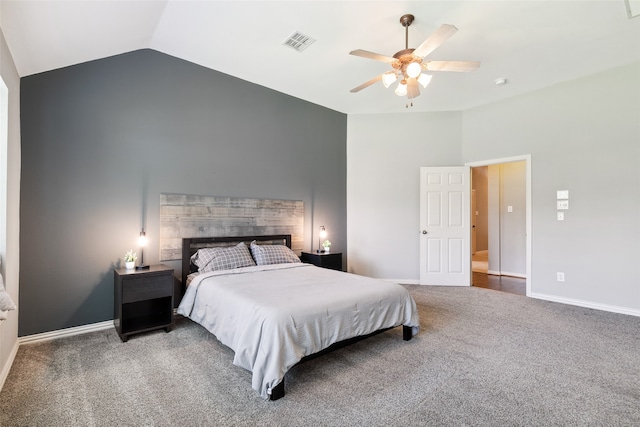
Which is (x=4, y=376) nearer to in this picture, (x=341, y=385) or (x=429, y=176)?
(x=341, y=385)

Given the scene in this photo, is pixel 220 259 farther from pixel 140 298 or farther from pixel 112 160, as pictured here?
pixel 112 160

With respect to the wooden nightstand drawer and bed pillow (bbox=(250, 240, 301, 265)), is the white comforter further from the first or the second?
bed pillow (bbox=(250, 240, 301, 265))

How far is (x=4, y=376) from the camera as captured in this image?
2.15 meters

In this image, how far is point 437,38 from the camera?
232cm

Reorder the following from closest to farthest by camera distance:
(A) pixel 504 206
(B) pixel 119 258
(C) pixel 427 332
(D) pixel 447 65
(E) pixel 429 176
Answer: (D) pixel 447 65
(C) pixel 427 332
(B) pixel 119 258
(E) pixel 429 176
(A) pixel 504 206

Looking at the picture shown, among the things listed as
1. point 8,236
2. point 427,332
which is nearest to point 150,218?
point 8,236

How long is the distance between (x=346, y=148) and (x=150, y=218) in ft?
11.1

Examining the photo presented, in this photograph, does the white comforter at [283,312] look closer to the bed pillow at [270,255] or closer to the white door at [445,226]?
the bed pillow at [270,255]

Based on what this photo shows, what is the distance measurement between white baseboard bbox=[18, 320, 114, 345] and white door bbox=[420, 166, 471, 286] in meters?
→ 4.45

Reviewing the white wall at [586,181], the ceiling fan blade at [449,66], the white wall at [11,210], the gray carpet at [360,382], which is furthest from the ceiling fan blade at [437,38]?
the white wall at [11,210]

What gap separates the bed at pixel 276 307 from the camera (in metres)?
1.98

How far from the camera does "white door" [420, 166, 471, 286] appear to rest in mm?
A: 5152

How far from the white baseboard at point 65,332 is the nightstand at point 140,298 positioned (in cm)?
11

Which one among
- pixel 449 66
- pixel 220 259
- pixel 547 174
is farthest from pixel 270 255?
pixel 547 174
